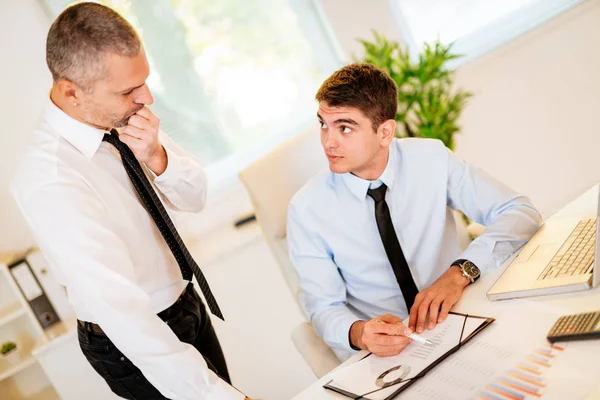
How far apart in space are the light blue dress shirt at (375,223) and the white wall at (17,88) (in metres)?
1.70

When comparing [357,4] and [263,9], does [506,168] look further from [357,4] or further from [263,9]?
[263,9]

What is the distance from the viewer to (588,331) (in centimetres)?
105

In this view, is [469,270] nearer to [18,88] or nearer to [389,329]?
[389,329]

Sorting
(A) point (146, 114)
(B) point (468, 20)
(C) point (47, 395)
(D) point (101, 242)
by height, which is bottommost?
(C) point (47, 395)

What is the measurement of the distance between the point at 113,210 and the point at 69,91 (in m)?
0.30

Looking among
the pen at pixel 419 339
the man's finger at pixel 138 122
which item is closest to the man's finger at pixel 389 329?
the pen at pixel 419 339

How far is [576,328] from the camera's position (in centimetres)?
108

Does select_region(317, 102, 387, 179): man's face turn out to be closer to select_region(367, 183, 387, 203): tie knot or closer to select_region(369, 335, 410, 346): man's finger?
select_region(367, 183, 387, 203): tie knot

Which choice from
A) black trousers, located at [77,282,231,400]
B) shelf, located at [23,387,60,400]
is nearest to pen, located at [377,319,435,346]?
black trousers, located at [77,282,231,400]

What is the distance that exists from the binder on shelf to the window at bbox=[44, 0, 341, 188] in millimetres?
1074

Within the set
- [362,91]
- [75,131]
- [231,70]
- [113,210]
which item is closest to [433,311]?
[362,91]

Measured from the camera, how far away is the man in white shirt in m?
1.24

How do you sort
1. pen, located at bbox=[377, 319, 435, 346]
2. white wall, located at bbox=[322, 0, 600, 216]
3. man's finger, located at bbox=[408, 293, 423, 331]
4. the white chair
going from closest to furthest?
pen, located at bbox=[377, 319, 435, 346] → man's finger, located at bbox=[408, 293, 423, 331] → the white chair → white wall, located at bbox=[322, 0, 600, 216]

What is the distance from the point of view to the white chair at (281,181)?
1.92 m
